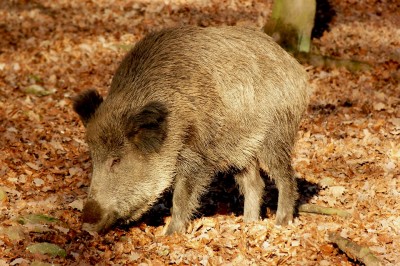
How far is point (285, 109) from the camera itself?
7.20m

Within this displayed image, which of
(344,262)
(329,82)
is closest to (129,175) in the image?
(344,262)

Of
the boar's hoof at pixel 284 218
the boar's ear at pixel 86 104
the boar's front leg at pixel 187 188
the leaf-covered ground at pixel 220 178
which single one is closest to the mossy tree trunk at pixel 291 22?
Result: the leaf-covered ground at pixel 220 178

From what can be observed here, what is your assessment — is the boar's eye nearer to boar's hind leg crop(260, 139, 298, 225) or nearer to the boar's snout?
the boar's snout

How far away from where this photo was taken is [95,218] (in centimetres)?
620

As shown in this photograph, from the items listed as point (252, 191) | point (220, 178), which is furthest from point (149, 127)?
point (220, 178)

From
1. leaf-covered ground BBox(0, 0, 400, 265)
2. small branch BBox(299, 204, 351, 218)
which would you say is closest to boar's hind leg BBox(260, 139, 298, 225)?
leaf-covered ground BBox(0, 0, 400, 265)

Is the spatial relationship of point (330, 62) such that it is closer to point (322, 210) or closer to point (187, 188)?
point (322, 210)

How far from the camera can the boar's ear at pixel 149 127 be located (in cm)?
638

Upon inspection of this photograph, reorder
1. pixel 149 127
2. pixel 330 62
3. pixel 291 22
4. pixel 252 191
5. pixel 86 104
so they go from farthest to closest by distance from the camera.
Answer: pixel 330 62 < pixel 291 22 < pixel 252 191 < pixel 86 104 < pixel 149 127

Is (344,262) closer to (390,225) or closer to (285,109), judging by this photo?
(390,225)

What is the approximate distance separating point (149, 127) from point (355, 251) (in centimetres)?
243

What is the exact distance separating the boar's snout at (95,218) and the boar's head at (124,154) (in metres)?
0.01

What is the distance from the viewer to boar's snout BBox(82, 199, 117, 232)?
6.18m

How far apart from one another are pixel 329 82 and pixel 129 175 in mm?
6341
